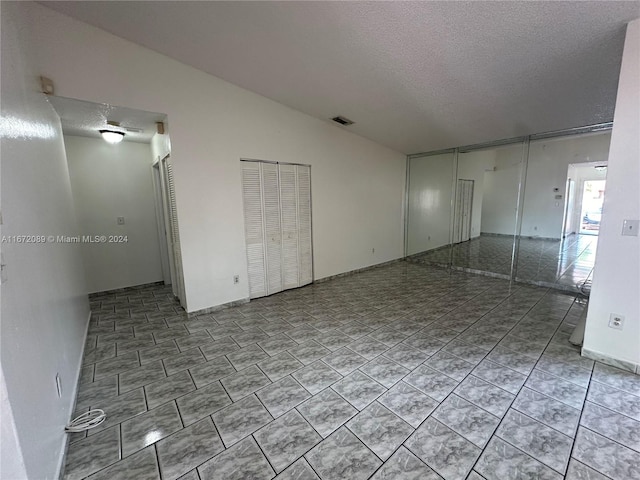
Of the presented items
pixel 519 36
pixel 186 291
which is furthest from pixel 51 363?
pixel 519 36

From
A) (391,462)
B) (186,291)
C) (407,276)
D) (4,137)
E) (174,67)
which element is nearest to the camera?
(4,137)

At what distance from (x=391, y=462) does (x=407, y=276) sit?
391 centimetres

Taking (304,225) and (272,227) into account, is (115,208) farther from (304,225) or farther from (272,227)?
(304,225)

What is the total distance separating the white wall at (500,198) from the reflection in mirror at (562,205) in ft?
2.37

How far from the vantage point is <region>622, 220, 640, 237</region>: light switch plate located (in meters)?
2.14

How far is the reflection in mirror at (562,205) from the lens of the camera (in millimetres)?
5383

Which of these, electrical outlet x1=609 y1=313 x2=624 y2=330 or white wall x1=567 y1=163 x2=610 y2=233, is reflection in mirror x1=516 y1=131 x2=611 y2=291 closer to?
white wall x1=567 y1=163 x2=610 y2=233

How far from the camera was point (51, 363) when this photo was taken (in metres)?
1.64

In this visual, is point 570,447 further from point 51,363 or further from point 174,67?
point 174,67

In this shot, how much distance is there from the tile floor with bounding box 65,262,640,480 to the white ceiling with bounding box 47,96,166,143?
2467 mm

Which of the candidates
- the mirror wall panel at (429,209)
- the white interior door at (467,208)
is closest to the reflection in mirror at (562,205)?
the white interior door at (467,208)

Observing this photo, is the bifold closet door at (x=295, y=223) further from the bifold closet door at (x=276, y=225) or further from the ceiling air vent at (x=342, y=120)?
the ceiling air vent at (x=342, y=120)

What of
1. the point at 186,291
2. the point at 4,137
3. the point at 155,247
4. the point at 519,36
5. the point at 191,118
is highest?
the point at 519,36

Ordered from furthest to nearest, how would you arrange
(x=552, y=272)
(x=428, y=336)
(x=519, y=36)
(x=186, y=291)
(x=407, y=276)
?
(x=407, y=276) < (x=552, y=272) < (x=186, y=291) < (x=428, y=336) < (x=519, y=36)
